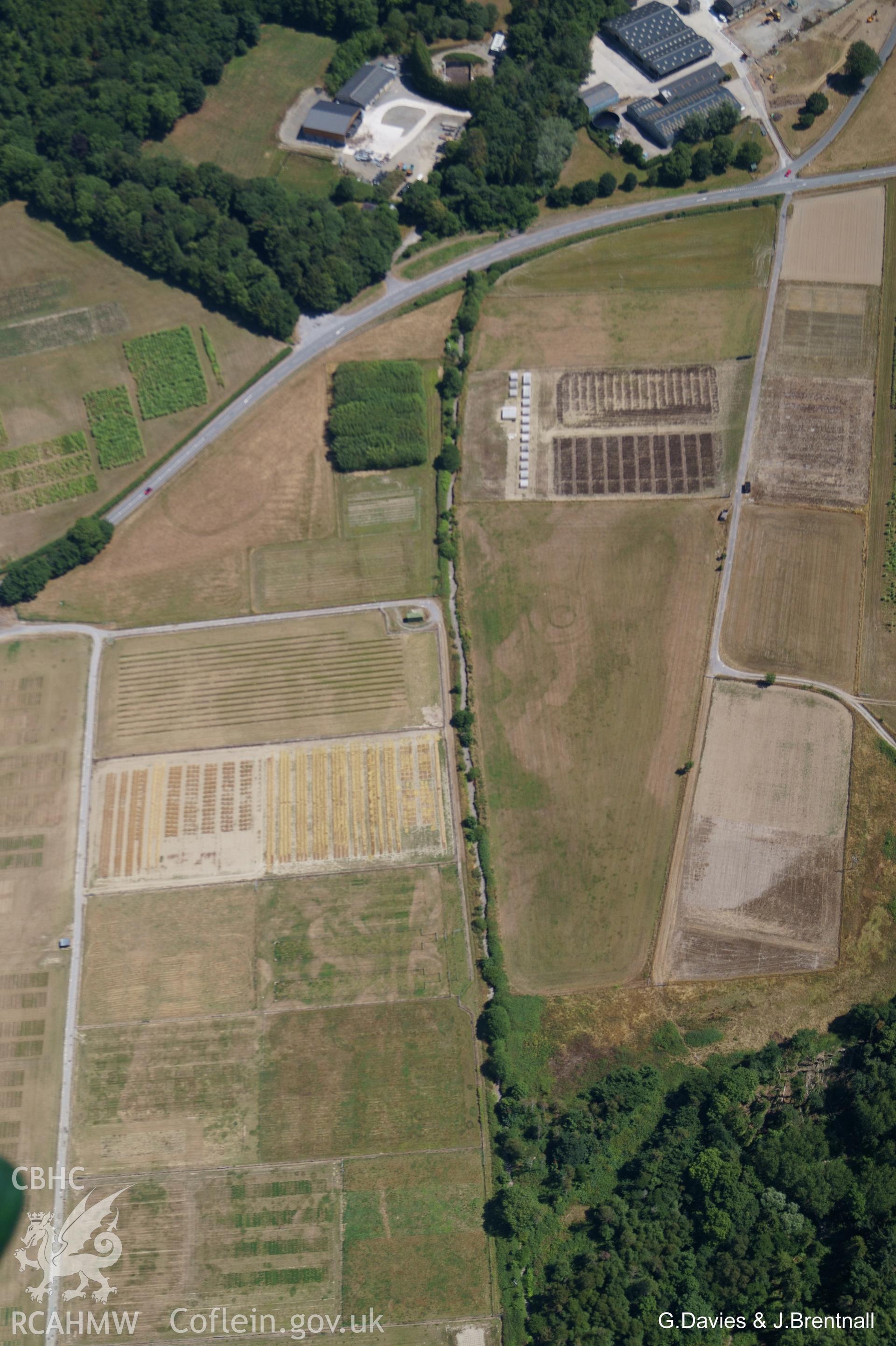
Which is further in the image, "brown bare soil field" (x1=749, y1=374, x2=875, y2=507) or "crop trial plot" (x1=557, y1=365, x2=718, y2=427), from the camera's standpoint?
"crop trial plot" (x1=557, y1=365, x2=718, y2=427)

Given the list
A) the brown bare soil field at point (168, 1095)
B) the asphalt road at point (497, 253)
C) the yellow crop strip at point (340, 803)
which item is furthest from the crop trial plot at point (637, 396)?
the brown bare soil field at point (168, 1095)

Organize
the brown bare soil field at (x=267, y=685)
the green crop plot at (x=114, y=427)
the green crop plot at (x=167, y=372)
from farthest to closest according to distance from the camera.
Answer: the green crop plot at (x=167, y=372) → the green crop plot at (x=114, y=427) → the brown bare soil field at (x=267, y=685)

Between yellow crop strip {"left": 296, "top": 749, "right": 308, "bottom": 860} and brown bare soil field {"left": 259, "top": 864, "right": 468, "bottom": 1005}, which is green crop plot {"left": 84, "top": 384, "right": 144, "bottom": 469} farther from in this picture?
brown bare soil field {"left": 259, "top": 864, "right": 468, "bottom": 1005}

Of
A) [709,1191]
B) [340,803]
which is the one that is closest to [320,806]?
[340,803]

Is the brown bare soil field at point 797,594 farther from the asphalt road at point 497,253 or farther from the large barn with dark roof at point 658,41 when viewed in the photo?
the large barn with dark roof at point 658,41

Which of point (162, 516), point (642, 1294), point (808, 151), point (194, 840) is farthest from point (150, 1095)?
point (808, 151)

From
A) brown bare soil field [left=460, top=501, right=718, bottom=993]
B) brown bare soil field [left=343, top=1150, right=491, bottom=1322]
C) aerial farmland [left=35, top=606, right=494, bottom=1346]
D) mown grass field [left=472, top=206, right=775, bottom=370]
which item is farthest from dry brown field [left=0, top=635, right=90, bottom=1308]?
mown grass field [left=472, top=206, right=775, bottom=370]

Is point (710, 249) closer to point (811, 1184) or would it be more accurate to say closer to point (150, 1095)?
point (811, 1184)
